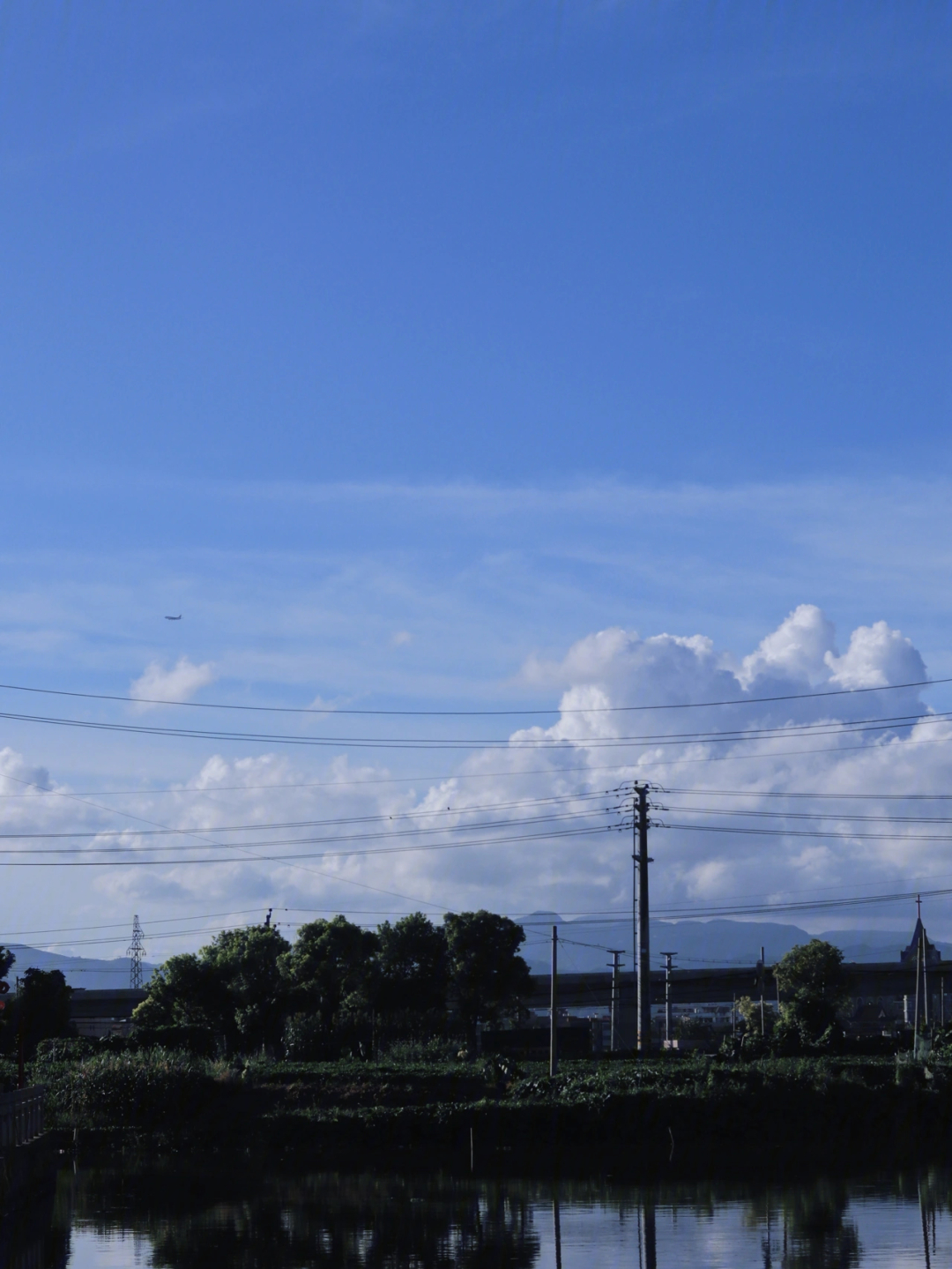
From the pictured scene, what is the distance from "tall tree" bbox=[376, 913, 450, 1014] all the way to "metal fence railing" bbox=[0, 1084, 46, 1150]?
27915 mm

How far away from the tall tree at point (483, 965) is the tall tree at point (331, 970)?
4236mm

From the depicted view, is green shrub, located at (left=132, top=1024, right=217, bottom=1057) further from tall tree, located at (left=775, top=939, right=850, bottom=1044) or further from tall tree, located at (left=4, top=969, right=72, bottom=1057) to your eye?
tall tree, located at (left=775, top=939, right=850, bottom=1044)

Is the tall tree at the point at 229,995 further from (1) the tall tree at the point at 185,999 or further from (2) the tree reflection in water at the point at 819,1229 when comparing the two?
(2) the tree reflection in water at the point at 819,1229

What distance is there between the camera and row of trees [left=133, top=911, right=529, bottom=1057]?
231ft

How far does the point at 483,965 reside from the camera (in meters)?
70.5

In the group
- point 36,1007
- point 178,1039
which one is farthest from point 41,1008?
point 178,1039

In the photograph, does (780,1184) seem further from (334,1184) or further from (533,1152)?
(334,1184)

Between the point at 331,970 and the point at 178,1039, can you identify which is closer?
the point at 178,1039

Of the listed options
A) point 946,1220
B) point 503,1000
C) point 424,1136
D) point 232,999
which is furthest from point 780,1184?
point 232,999

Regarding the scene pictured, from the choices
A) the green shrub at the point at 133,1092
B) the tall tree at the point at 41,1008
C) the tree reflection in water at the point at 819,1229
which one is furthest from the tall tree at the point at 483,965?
the tree reflection in water at the point at 819,1229

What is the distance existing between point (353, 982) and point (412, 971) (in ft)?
9.64

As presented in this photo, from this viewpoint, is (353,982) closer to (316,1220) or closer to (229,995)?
A: (229,995)

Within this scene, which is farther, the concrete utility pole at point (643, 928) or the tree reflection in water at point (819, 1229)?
the concrete utility pole at point (643, 928)

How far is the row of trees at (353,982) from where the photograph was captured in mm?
70500
